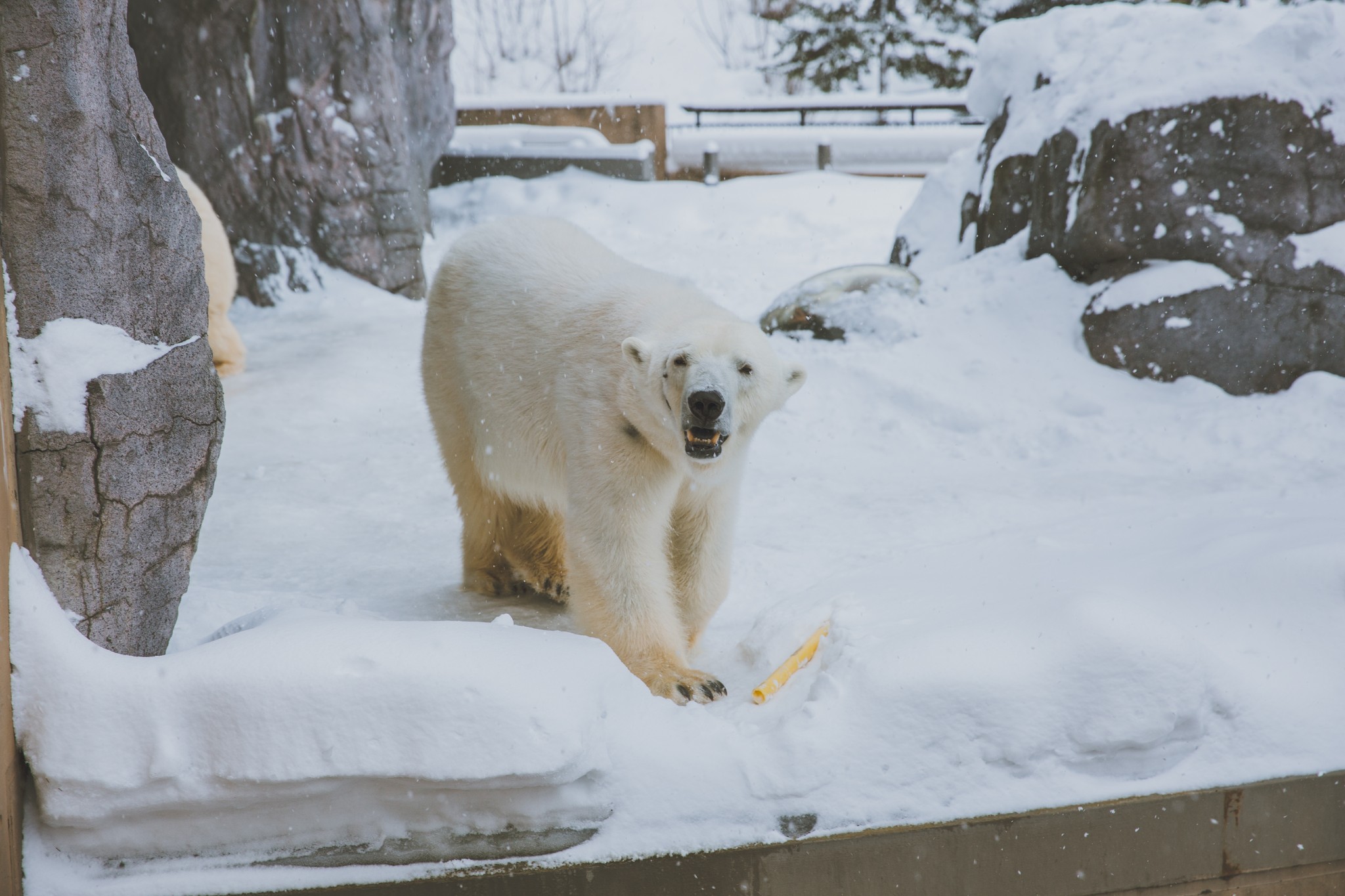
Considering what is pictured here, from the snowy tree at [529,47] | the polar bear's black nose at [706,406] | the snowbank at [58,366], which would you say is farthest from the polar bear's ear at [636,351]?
the snowy tree at [529,47]

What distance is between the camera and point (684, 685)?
8.60 ft

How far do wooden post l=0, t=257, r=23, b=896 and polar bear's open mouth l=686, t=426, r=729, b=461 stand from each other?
1.35 meters

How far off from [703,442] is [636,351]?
324 millimetres

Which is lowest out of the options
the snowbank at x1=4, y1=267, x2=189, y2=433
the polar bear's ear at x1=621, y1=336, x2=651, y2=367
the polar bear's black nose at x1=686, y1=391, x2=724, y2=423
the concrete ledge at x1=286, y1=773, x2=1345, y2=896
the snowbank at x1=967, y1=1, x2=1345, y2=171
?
the concrete ledge at x1=286, y1=773, x2=1345, y2=896

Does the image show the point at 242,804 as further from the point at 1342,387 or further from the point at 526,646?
the point at 1342,387

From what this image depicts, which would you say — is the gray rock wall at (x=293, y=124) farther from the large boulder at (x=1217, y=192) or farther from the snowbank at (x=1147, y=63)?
the large boulder at (x=1217, y=192)

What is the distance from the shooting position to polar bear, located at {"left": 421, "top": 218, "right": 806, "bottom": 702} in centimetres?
266

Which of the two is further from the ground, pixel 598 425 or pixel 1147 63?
pixel 1147 63

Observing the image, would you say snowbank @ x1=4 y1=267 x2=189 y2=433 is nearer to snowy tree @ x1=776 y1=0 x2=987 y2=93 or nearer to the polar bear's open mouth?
the polar bear's open mouth

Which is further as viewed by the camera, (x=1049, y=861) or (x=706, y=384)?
(x=706, y=384)

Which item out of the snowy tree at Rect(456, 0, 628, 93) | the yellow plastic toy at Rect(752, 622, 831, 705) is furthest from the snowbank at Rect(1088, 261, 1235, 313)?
the snowy tree at Rect(456, 0, 628, 93)

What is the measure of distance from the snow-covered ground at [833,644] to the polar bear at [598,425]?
237 mm

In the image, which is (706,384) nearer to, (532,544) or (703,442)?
(703,442)

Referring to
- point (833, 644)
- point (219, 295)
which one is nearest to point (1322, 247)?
point (833, 644)
